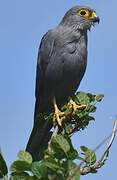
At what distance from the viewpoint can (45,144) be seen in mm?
7539

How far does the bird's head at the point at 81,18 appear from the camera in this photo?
383 inches

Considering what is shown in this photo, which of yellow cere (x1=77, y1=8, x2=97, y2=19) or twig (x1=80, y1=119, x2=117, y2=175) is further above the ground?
yellow cere (x1=77, y1=8, x2=97, y2=19)

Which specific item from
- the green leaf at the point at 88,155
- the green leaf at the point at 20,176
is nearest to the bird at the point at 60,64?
the green leaf at the point at 88,155

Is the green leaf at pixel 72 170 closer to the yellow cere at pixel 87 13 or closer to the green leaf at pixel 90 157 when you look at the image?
the green leaf at pixel 90 157

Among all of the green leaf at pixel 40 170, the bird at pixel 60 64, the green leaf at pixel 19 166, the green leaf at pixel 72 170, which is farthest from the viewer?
the bird at pixel 60 64

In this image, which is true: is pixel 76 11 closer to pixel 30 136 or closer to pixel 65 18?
pixel 65 18

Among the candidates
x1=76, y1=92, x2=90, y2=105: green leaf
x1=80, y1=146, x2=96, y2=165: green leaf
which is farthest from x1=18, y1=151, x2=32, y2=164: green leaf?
x1=76, y1=92, x2=90, y2=105: green leaf

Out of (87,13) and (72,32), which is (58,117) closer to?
(72,32)

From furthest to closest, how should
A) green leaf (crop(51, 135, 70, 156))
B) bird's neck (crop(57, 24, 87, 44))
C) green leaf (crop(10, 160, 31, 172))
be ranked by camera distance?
bird's neck (crop(57, 24, 87, 44)) → green leaf (crop(51, 135, 70, 156)) → green leaf (crop(10, 160, 31, 172))

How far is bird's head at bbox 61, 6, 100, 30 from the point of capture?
9.73m

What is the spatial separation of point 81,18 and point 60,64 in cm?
122

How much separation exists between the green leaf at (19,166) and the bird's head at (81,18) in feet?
16.4

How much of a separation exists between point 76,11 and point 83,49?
1.25 m

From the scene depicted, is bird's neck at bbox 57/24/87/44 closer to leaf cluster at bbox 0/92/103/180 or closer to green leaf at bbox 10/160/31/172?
leaf cluster at bbox 0/92/103/180
